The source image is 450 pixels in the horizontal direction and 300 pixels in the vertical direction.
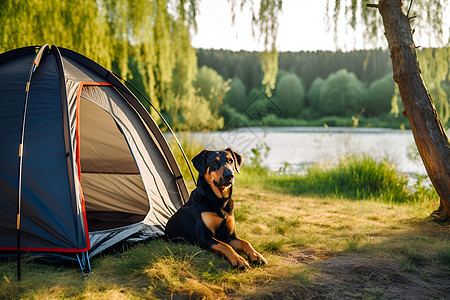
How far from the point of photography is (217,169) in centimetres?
277

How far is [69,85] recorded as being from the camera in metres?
3.05

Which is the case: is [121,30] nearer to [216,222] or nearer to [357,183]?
[216,222]

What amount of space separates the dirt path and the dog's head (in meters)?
0.88

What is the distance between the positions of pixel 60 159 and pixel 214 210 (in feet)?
4.11

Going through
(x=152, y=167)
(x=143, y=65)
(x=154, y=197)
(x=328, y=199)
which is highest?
(x=143, y=65)

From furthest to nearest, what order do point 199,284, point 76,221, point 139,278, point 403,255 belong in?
point 403,255
point 76,221
point 139,278
point 199,284

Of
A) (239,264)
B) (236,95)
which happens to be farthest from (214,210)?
(236,95)

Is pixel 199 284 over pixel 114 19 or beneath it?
beneath

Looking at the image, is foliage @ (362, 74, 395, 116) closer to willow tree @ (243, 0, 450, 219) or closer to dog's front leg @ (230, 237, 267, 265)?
willow tree @ (243, 0, 450, 219)

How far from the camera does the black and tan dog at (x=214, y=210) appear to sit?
107 inches

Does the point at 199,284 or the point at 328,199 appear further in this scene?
the point at 328,199

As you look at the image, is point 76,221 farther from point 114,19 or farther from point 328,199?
point 328,199

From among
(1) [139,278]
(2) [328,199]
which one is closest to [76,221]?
(1) [139,278]

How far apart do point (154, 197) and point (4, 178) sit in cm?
144
